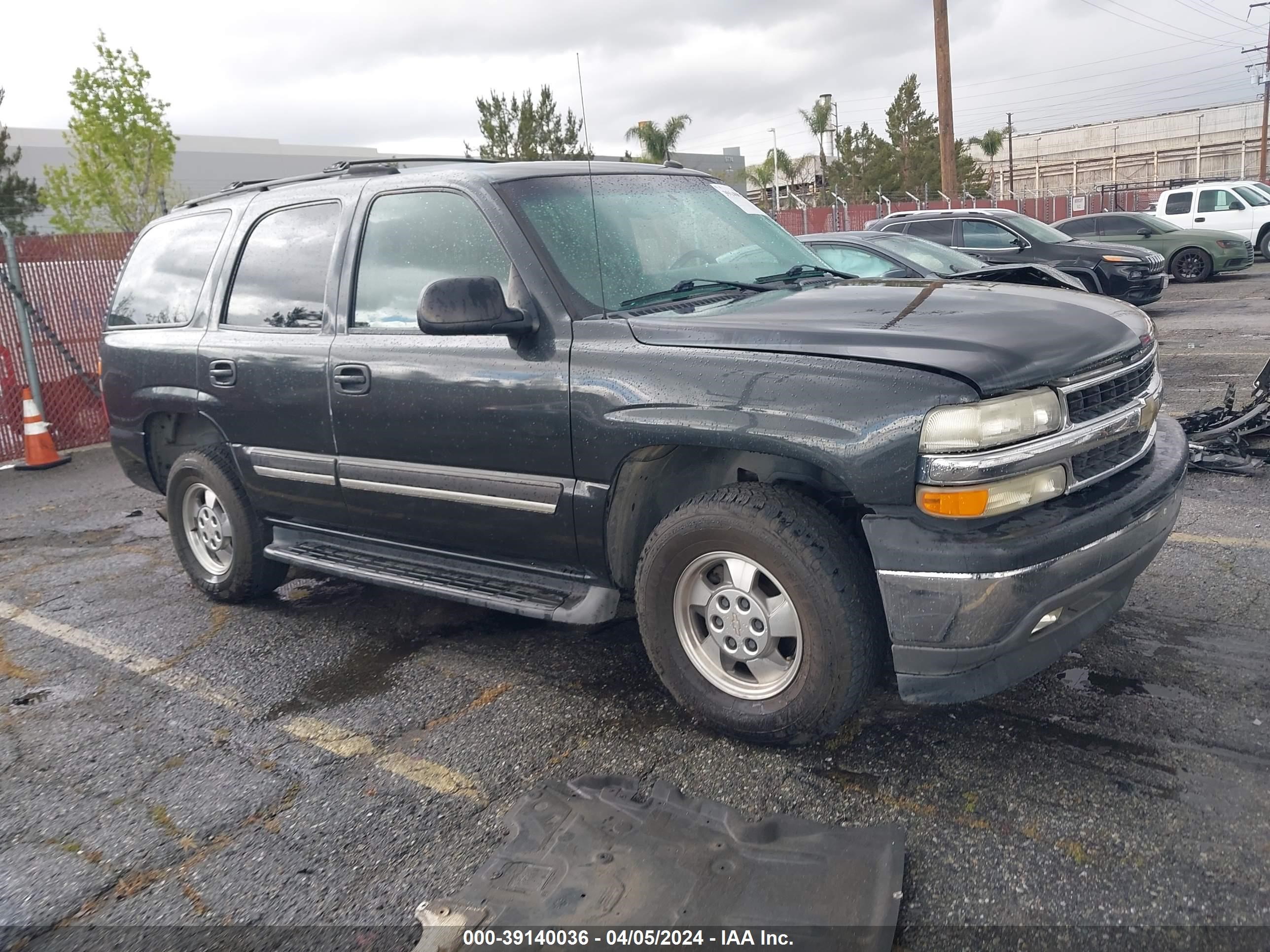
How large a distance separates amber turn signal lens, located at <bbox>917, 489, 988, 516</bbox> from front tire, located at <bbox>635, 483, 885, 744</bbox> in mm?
331

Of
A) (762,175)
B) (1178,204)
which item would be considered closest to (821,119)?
(762,175)

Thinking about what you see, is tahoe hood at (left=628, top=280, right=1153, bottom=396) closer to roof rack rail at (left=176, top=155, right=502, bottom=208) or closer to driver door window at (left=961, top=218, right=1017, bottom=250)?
roof rack rail at (left=176, top=155, right=502, bottom=208)

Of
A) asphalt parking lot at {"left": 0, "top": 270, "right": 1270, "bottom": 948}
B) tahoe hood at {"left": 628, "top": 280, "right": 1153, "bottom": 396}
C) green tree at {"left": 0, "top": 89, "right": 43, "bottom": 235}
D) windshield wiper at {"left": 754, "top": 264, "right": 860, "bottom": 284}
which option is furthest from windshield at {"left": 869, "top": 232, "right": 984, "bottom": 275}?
green tree at {"left": 0, "top": 89, "right": 43, "bottom": 235}

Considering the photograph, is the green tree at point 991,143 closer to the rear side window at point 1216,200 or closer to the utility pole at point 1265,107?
the utility pole at point 1265,107

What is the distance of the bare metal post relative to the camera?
9.71 m

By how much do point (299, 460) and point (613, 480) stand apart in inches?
67.3

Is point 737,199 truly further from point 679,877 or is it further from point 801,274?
point 679,877

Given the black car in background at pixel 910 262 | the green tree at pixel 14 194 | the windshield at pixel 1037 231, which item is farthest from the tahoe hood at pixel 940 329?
the green tree at pixel 14 194

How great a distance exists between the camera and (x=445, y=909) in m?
2.49

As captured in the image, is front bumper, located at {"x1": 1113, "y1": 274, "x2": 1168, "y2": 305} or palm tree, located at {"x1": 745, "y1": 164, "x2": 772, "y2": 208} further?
palm tree, located at {"x1": 745, "y1": 164, "x2": 772, "y2": 208}

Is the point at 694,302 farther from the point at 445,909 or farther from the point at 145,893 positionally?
the point at 145,893

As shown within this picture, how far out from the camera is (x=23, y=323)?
9.73 metres

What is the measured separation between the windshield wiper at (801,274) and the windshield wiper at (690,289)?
0.09m

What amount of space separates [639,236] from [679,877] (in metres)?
2.31
